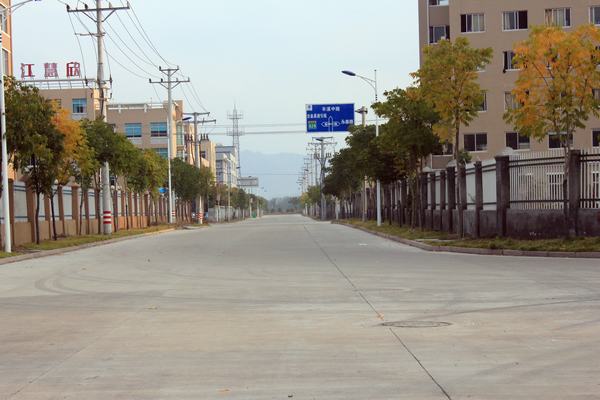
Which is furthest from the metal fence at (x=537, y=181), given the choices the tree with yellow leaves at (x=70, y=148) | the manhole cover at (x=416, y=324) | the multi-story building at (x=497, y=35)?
the multi-story building at (x=497, y=35)

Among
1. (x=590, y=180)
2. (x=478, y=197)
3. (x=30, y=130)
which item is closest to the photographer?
(x=590, y=180)

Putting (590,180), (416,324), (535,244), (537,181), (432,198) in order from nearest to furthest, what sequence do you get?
(416,324) < (535,244) < (590,180) < (537,181) < (432,198)

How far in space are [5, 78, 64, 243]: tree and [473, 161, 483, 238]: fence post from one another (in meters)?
16.1

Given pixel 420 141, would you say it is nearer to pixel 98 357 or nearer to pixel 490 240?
pixel 490 240

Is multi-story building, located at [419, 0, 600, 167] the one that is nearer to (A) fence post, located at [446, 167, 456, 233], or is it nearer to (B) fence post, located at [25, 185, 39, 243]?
(A) fence post, located at [446, 167, 456, 233]

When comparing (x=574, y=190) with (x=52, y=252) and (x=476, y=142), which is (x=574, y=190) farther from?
(x=476, y=142)

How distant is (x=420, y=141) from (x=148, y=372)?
A: 27967mm

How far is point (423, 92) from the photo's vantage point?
2773 centimetres

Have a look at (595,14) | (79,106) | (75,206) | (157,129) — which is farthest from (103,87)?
(157,129)

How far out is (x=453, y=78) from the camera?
27.2 meters

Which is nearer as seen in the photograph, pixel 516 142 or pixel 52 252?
pixel 52 252

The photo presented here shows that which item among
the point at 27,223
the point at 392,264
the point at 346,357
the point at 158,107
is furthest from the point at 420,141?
the point at 158,107

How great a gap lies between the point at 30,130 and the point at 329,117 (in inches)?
1020

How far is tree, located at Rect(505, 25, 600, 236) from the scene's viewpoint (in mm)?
22438
